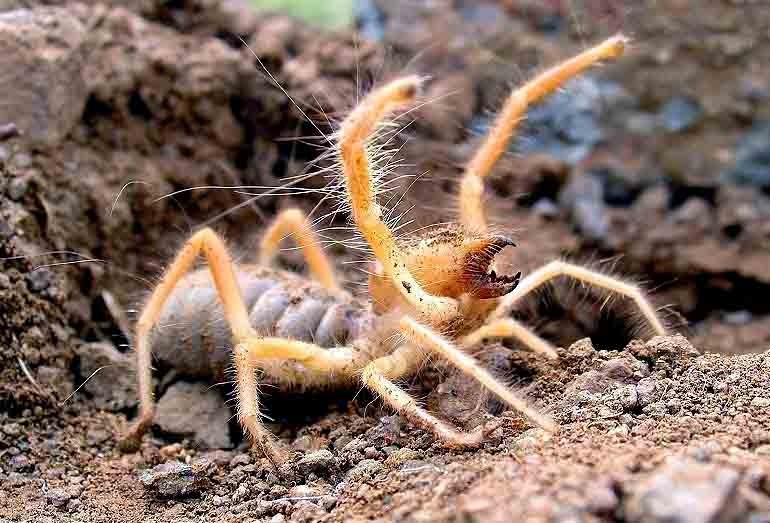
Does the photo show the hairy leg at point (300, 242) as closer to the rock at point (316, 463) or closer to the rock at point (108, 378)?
the rock at point (108, 378)

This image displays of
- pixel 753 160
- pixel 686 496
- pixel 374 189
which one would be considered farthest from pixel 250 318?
pixel 753 160

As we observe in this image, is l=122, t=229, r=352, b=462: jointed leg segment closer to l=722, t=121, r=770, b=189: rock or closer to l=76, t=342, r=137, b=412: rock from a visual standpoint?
l=76, t=342, r=137, b=412: rock

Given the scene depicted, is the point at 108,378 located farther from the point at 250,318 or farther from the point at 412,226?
the point at 412,226

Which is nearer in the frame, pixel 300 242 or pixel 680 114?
pixel 300 242

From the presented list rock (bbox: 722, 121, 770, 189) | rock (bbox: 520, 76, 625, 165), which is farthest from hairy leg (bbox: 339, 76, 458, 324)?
rock (bbox: 722, 121, 770, 189)

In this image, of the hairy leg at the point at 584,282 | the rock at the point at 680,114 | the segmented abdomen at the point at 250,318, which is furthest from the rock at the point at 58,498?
the rock at the point at 680,114

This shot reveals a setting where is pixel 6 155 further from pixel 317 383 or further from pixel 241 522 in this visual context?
pixel 241 522

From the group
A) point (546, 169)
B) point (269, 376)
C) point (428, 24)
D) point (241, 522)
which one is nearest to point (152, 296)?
point (269, 376)
